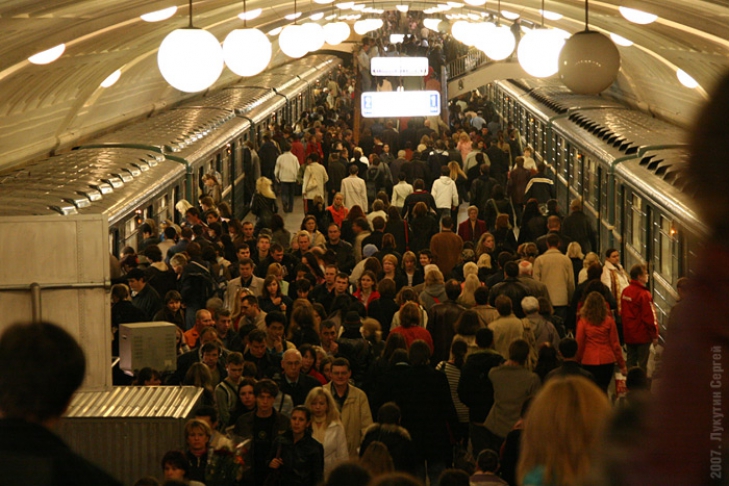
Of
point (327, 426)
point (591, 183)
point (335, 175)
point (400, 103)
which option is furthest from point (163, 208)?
point (327, 426)

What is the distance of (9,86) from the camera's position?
1309cm

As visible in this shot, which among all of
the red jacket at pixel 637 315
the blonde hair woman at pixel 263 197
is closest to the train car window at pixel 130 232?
the blonde hair woman at pixel 263 197

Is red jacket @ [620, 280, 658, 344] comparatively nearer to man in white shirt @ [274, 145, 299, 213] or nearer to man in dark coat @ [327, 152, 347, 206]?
man in dark coat @ [327, 152, 347, 206]

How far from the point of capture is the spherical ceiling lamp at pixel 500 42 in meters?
15.1

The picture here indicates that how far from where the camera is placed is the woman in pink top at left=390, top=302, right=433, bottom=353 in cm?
907

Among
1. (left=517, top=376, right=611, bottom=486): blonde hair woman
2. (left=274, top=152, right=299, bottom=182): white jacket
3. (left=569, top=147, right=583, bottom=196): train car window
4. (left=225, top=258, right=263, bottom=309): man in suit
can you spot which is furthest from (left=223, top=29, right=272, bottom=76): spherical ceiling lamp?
(left=274, top=152, right=299, bottom=182): white jacket

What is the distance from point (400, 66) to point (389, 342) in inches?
667

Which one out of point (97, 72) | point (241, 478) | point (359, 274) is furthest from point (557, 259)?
point (97, 72)

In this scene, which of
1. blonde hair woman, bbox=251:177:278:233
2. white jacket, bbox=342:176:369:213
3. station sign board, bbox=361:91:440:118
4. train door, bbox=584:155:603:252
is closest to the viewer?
white jacket, bbox=342:176:369:213

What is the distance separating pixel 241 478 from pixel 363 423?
1138mm

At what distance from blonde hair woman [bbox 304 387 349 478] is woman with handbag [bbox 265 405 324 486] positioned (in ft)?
0.74

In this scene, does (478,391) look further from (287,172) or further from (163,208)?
(287,172)

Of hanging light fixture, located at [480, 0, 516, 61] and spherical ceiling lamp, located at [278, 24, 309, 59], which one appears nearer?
spherical ceiling lamp, located at [278, 24, 309, 59]

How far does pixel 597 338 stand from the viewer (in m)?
9.45
